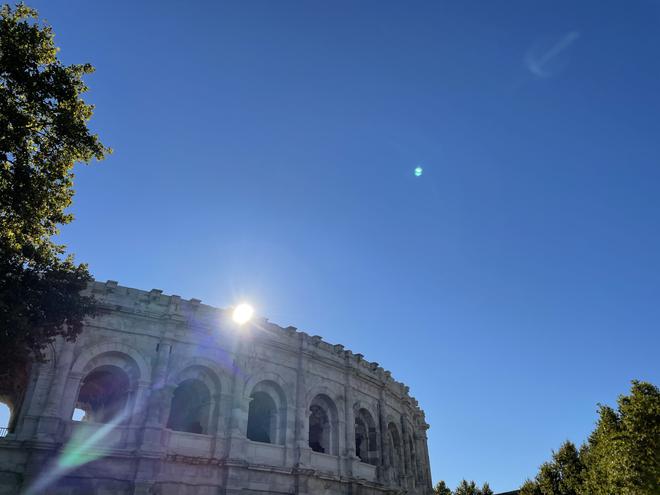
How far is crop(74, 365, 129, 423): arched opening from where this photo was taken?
2002 centimetres

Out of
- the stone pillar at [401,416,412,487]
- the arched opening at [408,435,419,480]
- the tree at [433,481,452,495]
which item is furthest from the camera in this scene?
the tree at [433,481,452,495]

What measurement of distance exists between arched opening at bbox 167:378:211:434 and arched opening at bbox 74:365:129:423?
2.46 metres

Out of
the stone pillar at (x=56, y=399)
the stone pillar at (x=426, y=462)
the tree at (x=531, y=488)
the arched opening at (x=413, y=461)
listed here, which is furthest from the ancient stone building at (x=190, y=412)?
the tree at (x=531, y=488)

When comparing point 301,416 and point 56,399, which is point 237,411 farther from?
point 56,399

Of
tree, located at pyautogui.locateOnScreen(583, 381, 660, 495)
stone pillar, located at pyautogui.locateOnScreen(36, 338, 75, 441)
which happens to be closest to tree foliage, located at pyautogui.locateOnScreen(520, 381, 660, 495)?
tree, located at pyautogui.locateOnScreen(583, 381, 660, 495)

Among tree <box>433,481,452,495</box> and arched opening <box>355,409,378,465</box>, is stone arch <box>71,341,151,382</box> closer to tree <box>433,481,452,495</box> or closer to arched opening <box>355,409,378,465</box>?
arched opening <box>355,409,378,465</box>

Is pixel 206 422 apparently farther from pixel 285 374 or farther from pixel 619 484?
pixel 619 484

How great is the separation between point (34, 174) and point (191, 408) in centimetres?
1283

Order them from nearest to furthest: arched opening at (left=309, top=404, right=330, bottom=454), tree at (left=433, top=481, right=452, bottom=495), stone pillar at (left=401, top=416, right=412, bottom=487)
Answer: arched opening at (left=309, top=404, right=330, bottom=454) < stone pillar at (left=401, top=416, right=412, bottom=487) < tree at (left=433, top=481, right=452, bottom=495)

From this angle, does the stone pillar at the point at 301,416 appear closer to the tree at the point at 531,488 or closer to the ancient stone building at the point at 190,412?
the ancient stone building at the point at 190,412

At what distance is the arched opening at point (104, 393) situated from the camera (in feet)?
65.7

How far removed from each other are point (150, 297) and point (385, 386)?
15003 millimetres

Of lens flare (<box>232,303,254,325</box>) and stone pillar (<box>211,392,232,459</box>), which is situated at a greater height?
lens flare (<box>232,303,254,325</box>)

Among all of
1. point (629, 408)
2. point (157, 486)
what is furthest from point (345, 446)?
point (629, 408)
